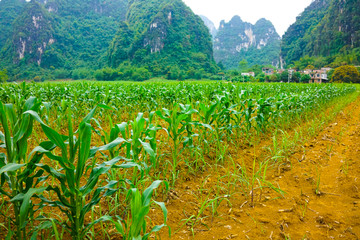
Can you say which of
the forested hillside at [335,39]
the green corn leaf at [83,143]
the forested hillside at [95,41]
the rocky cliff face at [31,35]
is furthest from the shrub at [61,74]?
the forested hillside at [335,39]

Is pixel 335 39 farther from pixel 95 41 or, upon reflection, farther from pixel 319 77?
pixel 95 41

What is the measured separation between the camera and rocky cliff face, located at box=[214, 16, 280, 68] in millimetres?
154300

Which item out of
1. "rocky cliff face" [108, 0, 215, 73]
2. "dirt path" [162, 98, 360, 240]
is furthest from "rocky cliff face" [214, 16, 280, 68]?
"dirt path" [162, 98, 360, 240]

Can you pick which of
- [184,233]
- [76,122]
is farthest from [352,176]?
[76,122]

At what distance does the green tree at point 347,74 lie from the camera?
35541 millimetres

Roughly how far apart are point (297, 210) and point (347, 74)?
Result: 150 feet

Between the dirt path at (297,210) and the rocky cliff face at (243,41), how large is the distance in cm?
15782

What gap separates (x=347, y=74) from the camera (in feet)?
118

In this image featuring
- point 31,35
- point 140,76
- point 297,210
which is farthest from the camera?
point 31,35

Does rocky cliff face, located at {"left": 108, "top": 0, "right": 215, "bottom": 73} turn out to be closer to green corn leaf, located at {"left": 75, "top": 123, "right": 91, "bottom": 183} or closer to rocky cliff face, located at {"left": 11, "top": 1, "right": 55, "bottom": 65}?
rocky cliff face, located at {"left": 11, "top": 1, "right": 55, "bottom": 65}

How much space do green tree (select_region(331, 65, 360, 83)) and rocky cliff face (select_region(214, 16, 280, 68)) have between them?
382 ft

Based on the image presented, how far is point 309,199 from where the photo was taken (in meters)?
2.26

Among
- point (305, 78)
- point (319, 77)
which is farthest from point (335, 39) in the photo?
point (305, 78)

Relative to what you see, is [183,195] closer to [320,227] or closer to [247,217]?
[247,217]
